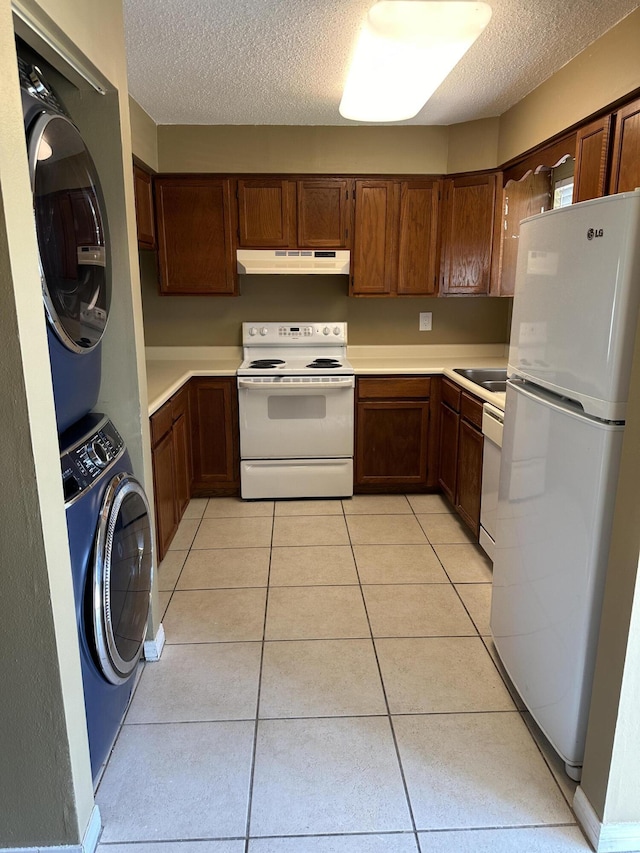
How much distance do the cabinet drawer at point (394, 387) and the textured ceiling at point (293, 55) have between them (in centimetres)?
154

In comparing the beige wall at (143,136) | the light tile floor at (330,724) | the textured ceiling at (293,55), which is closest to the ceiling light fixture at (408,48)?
the textured ceiling at (293,55)

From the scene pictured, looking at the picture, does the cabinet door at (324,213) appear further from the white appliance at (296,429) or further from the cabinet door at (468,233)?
the white appliance at (296,429)

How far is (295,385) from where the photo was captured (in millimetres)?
3619

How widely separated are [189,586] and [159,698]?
2.48ft

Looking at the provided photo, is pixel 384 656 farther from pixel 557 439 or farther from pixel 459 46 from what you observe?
pixel 459 46

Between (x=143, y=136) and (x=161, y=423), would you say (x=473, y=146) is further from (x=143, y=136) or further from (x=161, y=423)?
(x=161, y=423)

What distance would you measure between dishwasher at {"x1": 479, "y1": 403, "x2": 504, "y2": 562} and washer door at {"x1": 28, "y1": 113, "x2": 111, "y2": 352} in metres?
1.75

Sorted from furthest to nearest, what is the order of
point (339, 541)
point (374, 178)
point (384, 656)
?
point (374, 178)
point (339, 541)
point (384, 656)

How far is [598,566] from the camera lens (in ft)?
4.94

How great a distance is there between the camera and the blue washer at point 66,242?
4.41 feet

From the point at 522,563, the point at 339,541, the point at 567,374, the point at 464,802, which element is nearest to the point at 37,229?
the point at 567,374

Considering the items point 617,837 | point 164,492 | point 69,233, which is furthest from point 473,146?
point 617,837

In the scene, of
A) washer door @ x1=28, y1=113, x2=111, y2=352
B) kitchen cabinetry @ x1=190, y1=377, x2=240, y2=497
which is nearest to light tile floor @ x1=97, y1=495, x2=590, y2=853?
kitchen cabinetry @ x1=190, y1=377, x2=240, y2=497

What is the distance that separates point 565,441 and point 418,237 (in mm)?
2507
